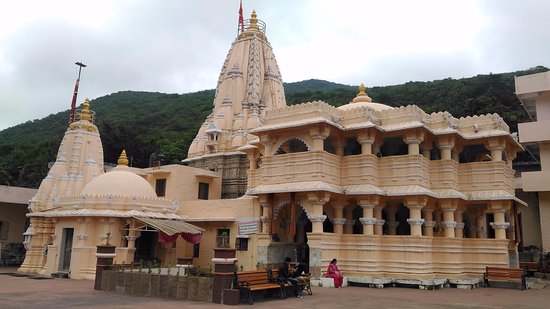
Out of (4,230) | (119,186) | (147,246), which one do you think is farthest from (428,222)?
(4,230)

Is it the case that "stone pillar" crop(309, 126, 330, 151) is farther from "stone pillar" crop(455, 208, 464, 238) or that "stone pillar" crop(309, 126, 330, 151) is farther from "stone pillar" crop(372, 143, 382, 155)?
"stone pillar" crop(455, 208, 464, 238)

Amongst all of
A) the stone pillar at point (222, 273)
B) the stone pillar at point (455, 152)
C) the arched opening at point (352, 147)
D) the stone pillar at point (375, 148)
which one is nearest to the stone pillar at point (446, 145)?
the stone pillar at point (455, 152)

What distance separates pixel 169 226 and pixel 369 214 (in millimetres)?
8579

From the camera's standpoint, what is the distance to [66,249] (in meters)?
22.4

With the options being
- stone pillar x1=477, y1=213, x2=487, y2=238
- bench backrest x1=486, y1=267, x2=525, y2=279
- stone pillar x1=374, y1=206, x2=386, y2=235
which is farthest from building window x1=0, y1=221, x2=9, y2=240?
bench backrest x1=486, y1=267, x2=525, y2=279

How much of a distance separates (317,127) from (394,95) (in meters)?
50.2

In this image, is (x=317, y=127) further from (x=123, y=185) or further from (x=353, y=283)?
(x=123, y=185)

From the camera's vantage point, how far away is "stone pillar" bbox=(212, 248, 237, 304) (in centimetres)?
1241

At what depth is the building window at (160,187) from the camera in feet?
90.6

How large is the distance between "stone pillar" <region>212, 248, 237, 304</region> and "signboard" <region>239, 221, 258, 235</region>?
9.02 metres

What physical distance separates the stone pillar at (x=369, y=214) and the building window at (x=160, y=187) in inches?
521

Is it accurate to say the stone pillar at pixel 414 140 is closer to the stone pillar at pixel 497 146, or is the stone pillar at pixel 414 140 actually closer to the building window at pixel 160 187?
the stone pillar at pixel 497 146

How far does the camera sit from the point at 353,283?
1792 cm

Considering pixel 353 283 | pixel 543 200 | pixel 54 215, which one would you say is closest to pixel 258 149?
pixel 353 283
